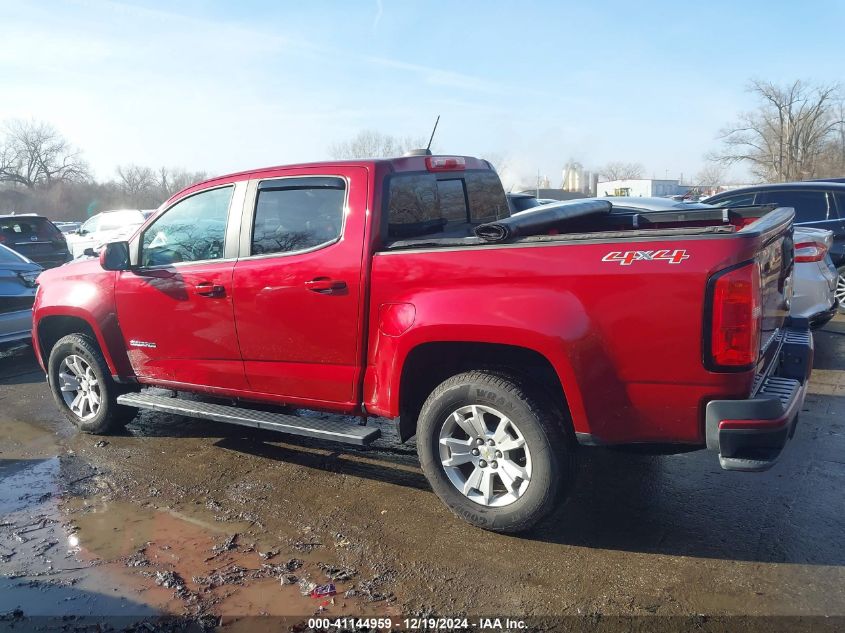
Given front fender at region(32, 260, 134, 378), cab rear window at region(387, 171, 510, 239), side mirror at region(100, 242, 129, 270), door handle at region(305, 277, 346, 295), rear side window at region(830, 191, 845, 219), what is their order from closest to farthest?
1. door handle at region(305, 277, 346, 295)
2. cab rear window at region(387, 171, 510, 239)
3. side mirror at region(100, 242, 129, 270)
4. front fender at region(32, 260, 134, 378)
5. rear side window at region(830, 191, 845, 219)

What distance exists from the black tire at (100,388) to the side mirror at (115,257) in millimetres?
778

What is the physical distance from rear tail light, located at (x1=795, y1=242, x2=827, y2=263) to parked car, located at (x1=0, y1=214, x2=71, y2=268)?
1416 cm

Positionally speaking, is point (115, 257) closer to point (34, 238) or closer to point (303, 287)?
point (303, 287)

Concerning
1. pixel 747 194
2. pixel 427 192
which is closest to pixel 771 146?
pixel 747 194

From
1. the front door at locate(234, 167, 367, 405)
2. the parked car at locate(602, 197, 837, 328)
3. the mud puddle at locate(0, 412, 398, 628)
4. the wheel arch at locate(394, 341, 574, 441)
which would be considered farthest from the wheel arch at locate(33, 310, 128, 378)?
the parked car at locate(602, 197, 837, 328)

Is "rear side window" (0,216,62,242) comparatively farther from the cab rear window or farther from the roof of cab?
the cab rear window

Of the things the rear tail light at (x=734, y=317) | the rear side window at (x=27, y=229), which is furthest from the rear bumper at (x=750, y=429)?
the rear side window at (x=27, y=229)

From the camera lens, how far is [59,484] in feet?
14.5

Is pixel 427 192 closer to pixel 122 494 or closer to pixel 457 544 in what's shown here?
pixel 457 544

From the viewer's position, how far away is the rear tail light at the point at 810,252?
6617mm

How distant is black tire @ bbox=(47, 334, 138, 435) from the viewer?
5.16 meters

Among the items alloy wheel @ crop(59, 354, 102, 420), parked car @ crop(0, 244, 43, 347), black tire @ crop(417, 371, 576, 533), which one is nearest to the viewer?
black tire @ crop(417, 371, 576, 533)

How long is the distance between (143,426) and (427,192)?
329 cm

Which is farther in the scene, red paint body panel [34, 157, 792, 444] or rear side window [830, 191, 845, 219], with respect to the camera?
rear side window [830, 191, 845, 219]
